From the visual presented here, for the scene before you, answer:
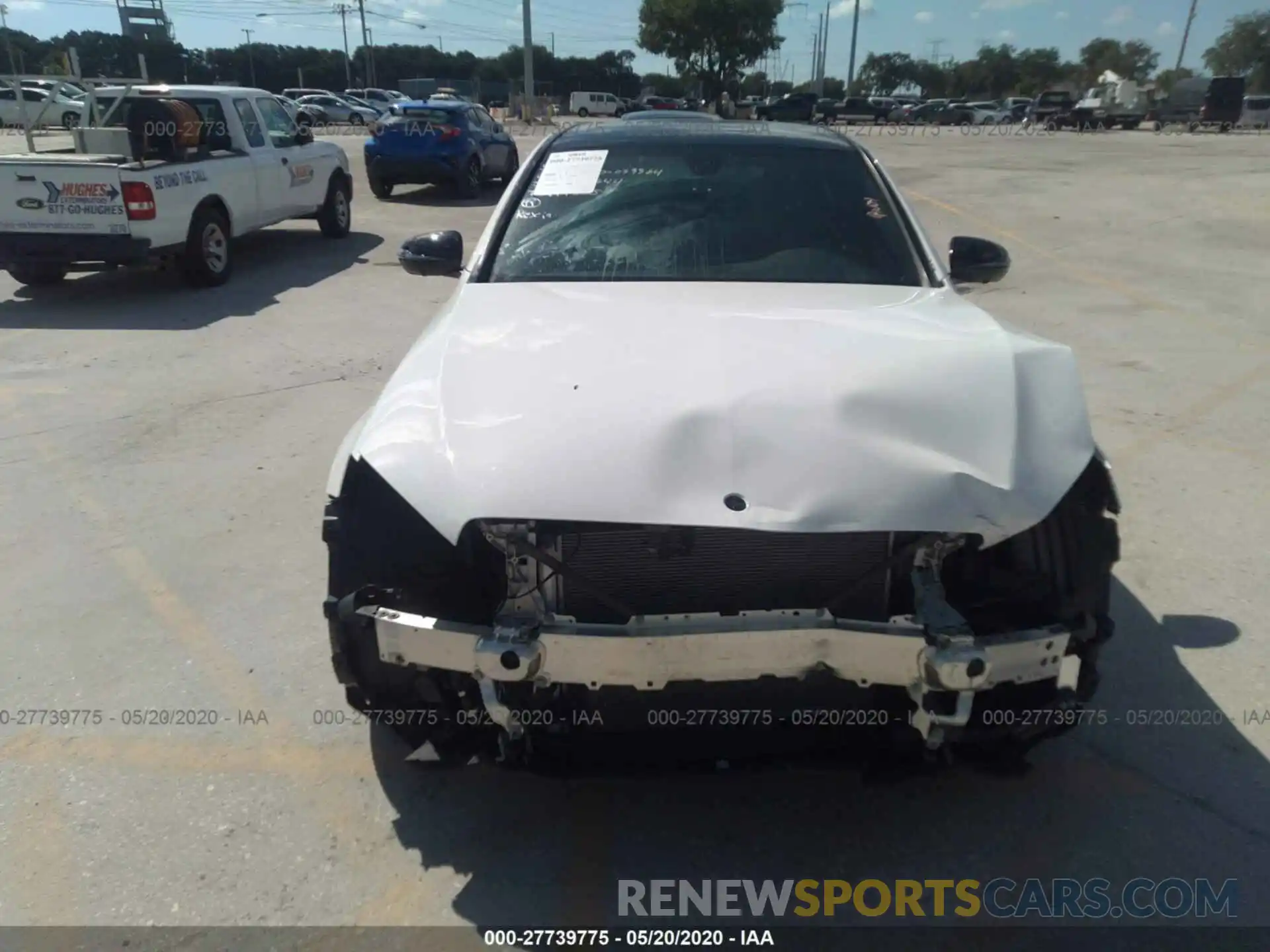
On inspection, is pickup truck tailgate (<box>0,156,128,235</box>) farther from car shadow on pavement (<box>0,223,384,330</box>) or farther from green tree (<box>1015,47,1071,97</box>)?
green tree (<box>1015,47,1071,97</box>)

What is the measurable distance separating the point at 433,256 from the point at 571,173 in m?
0.69

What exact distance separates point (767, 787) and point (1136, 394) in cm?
483

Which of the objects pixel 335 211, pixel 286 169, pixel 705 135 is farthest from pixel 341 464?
pixel 335 211

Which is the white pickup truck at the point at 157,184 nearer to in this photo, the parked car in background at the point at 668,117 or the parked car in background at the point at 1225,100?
the parked car in background at the point at 668,117

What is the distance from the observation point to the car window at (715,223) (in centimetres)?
346

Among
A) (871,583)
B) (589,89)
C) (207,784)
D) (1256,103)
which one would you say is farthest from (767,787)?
(589,89)

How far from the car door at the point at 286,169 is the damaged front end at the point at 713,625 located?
9181 millimetres

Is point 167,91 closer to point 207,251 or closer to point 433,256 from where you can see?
point 207,251

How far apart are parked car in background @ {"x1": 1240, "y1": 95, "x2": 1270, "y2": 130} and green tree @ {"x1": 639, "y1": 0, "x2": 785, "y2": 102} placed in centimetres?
2812

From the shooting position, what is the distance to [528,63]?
136ft

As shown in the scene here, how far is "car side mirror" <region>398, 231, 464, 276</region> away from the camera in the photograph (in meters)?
4.07

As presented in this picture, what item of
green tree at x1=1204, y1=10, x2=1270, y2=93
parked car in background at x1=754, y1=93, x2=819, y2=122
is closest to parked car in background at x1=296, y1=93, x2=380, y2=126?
parked car in background at x1=754, y1=93, x2=819, y2=122

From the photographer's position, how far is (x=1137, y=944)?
232cm
